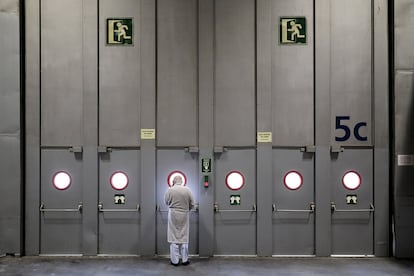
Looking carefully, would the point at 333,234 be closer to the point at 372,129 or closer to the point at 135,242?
the point at 372,129

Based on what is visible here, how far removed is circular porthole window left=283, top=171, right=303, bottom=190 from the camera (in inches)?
288

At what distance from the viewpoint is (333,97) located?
731cm

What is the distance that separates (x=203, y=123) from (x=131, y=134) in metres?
1.27

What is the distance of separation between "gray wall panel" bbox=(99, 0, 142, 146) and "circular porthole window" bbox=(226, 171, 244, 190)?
172 cm

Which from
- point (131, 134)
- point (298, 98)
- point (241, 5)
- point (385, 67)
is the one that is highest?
point (241, 5)

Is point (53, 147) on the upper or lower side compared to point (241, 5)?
lower

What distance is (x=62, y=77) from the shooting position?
7.32m

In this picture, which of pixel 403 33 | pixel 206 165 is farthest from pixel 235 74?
pixel 403 33

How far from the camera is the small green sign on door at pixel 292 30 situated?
7.30 m

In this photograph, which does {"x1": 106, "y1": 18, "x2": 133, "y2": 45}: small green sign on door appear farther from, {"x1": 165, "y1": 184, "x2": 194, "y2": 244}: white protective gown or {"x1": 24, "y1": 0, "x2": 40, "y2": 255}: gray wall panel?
{"x1": 165, "y1": 184, "x2": 194, "y2": 244}: white protective gown

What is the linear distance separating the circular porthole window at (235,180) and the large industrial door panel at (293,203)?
1.96ft

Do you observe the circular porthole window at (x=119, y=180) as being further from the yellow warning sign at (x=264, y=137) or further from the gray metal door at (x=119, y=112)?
the yellow warning sign at (x=264, y=137)

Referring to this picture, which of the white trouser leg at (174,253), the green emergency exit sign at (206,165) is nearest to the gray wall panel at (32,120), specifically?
the white trouser leg at (174,253)

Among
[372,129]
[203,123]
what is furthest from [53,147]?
[372,129]
